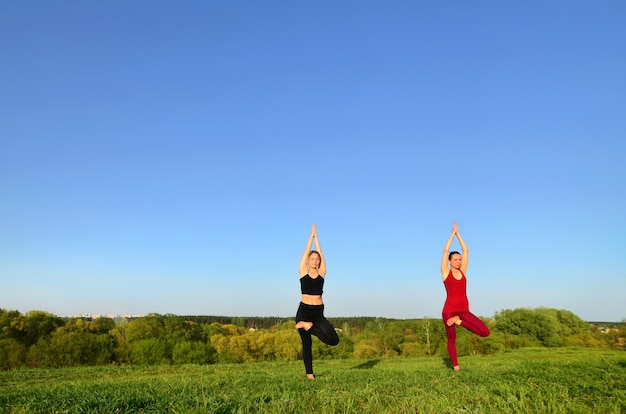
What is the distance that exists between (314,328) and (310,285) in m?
1.11

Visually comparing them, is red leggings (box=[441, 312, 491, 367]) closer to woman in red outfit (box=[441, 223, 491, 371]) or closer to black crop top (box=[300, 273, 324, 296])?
woman in red outfit (box=[441, 223, 491, 371])

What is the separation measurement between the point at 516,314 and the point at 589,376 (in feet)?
227

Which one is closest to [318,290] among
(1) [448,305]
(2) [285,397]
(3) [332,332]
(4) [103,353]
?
(3) [332,332]

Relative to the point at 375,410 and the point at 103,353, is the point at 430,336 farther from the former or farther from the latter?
the point at 375,410

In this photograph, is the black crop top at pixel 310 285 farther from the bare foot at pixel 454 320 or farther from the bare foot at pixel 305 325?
the bare foot at pixel 454 320

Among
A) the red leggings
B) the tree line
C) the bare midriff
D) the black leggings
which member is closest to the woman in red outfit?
the red leggings

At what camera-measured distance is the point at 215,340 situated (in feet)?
260

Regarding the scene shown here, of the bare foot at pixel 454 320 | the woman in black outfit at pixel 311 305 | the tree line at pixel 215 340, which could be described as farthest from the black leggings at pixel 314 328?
the tree line at pixel 215 340

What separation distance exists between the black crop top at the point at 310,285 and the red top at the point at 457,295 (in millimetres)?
4061

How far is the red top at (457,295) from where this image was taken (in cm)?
1274

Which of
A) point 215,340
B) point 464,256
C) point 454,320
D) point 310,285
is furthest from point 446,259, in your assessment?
point 215,340

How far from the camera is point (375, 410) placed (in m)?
5.34

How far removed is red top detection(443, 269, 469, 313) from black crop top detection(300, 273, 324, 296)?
4.06 metres

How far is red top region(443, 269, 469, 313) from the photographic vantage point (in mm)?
12742
